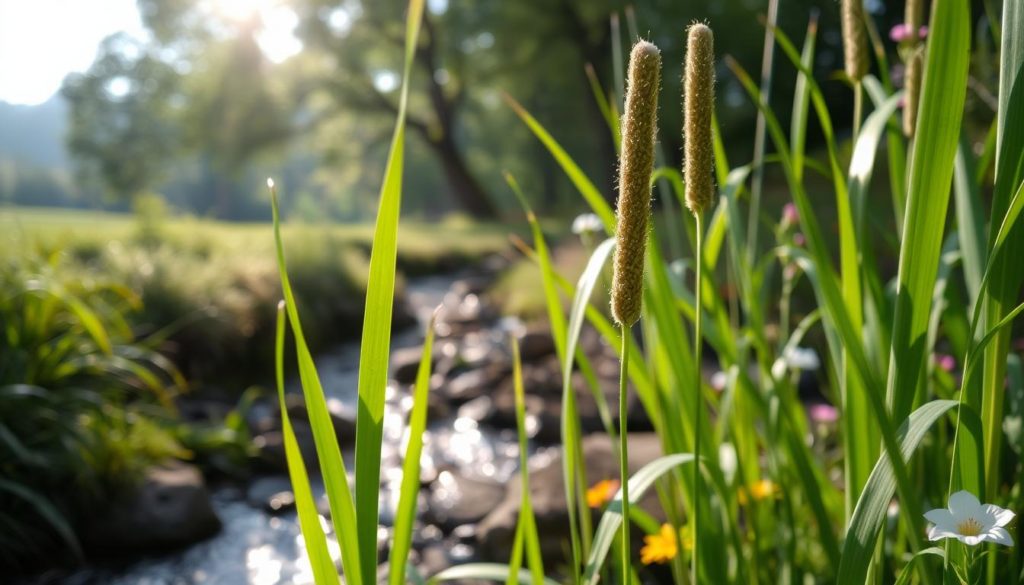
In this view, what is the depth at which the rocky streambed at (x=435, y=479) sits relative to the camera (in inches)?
97.5

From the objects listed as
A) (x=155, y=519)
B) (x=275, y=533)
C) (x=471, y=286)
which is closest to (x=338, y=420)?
(x=275, y=533)

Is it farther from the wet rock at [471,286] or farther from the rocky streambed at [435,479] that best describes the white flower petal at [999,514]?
the wet rock at [471,286]

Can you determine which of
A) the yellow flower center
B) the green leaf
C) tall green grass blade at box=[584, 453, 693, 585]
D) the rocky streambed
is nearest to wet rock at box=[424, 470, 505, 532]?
the rocky streambed

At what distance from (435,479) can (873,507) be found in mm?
2722

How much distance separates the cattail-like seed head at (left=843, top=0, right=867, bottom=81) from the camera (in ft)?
3.37

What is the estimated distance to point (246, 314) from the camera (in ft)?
16.4

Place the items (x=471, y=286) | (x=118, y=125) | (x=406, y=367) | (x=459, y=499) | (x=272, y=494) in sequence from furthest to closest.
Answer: (x=118, y=125) → (x=471, y=286) → (x=406, y=367) → (x=272, y=494) → (x=459, y=499)

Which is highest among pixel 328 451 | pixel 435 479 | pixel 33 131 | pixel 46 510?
pixel 33 131

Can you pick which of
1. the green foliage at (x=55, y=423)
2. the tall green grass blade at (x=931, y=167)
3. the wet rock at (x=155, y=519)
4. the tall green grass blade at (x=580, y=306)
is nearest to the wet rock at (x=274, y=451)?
the green foliage at (x=55, y=423)

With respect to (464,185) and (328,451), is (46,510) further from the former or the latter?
(464,185)

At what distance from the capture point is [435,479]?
10.8 ft

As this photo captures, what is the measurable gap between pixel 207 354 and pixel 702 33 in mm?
Result: 4452

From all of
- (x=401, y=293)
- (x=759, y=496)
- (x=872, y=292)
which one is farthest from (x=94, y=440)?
(x=401, y=293)

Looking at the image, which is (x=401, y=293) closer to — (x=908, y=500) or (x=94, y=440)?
(x=94, y=440)
